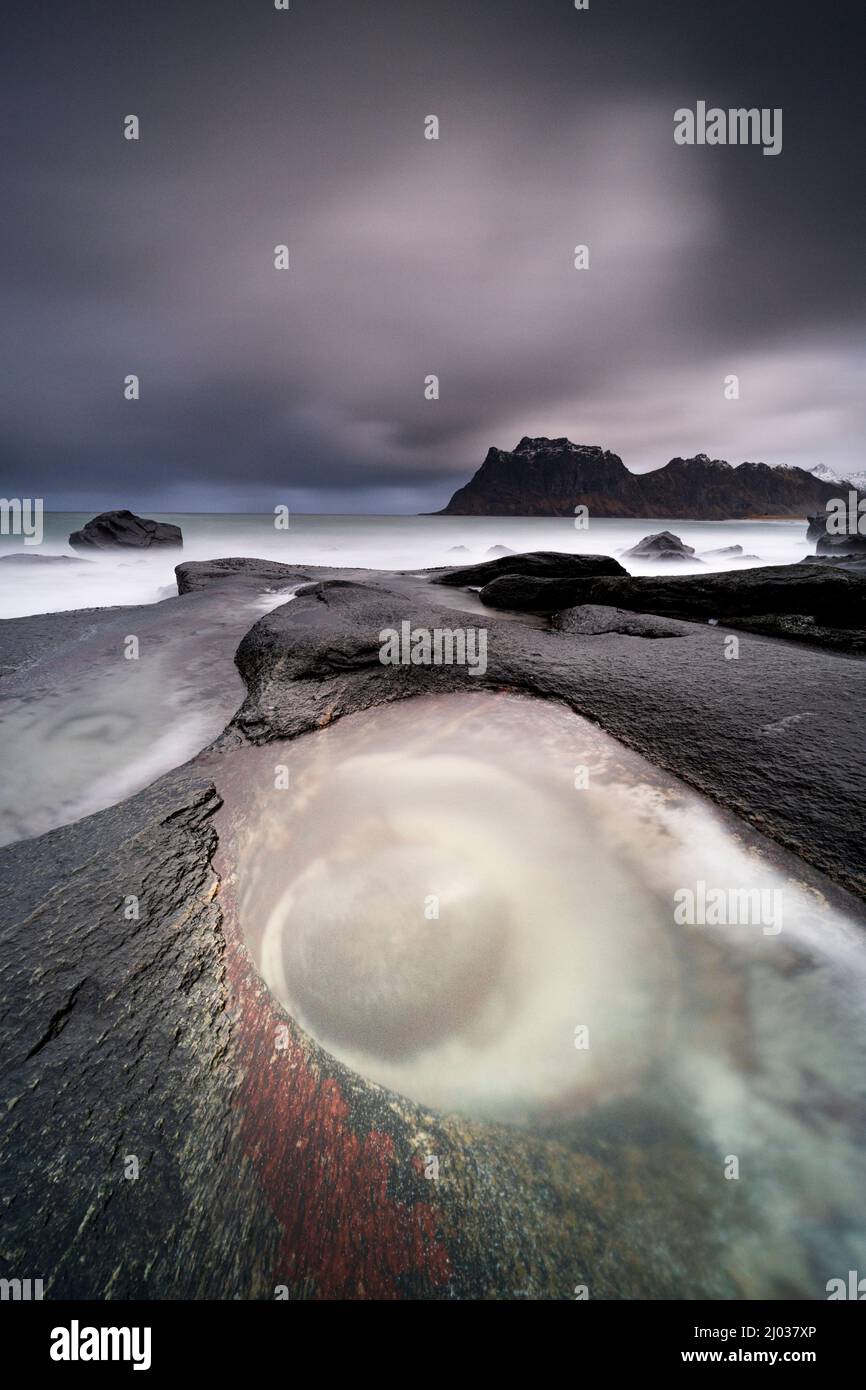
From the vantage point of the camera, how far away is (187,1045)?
1.44 meters

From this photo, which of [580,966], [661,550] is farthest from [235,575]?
[661,550]

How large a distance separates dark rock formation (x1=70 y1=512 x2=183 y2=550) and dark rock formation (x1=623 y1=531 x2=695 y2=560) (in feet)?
66.7

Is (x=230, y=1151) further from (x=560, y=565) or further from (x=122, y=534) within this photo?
(x=122, y=534)

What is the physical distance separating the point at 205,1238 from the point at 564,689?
314 cm

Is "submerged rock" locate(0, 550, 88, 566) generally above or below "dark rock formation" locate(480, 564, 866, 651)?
above

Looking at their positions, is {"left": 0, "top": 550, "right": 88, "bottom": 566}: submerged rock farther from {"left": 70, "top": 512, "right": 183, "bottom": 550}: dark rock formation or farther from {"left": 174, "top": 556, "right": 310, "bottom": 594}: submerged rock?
{"left": 174, "top": 556, "right": 310, "bottom": 594}: submerged rock

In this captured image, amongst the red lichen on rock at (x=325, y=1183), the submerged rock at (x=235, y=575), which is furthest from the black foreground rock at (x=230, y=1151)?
the submerged rock at (x=235, y=575)

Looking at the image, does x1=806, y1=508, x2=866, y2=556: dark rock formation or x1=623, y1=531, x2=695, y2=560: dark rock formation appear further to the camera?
x1=623, y1=531, x2=695, y2=560: dark rock formation

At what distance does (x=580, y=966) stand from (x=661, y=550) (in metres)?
24.1

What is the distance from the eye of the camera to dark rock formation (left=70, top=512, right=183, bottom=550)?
67.4 feet

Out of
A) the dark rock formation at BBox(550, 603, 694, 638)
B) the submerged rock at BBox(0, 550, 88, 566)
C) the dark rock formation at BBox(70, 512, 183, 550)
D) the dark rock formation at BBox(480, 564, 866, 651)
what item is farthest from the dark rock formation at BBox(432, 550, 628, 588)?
the dark rock formation at BBox(70, 512, 183, 550)

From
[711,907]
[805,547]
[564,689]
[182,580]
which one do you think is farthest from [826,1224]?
[805,547]

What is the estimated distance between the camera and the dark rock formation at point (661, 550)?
21953mm
